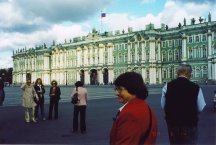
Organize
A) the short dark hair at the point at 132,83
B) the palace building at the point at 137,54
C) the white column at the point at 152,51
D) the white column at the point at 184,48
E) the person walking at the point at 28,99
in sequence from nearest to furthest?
the short dark hair at the point at 132,83, the person walking at the point at 28,99, the palace building at the point at 137,54, the white column at the point at 184,48, the white column at the point at 152,51

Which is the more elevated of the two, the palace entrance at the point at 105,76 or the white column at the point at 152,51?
the white column at the point at 152,51

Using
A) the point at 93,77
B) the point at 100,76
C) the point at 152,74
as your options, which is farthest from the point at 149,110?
the point at 93,77

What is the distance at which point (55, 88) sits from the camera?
49.6 feet

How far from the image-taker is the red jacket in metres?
2.74

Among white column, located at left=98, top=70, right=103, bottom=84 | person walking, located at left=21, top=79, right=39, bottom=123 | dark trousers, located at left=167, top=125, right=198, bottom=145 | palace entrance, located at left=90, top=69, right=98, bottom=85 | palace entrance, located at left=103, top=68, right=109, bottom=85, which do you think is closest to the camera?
dark trousers, located at left=167, top=125, right=198, bottom=145

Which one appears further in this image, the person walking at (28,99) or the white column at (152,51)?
the white column at (152,51)

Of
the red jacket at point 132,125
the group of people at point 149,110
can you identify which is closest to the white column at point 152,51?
the group of people at point 149,110

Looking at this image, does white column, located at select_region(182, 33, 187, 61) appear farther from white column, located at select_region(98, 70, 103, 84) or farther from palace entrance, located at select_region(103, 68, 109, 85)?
white column, located at select_region(98, 70, 103, 84)

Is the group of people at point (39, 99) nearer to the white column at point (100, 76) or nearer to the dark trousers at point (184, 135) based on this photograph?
the dark trousers at point (184, 135)

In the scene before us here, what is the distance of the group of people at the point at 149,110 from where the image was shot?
2.78m

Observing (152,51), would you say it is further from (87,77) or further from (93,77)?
(87,77)

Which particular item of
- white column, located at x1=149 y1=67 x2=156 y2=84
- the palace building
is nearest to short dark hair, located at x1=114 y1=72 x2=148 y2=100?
the palace building

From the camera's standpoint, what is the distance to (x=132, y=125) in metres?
2.75

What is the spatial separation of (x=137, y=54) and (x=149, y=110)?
80064mm
